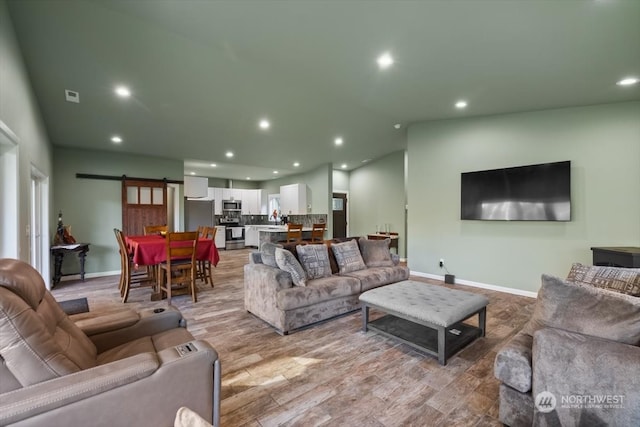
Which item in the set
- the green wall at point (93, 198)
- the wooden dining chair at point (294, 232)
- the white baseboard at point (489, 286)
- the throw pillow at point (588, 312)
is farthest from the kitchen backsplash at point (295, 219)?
the throw pillow at point (588, 312)

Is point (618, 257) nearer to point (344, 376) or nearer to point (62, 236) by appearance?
point (344, 376)

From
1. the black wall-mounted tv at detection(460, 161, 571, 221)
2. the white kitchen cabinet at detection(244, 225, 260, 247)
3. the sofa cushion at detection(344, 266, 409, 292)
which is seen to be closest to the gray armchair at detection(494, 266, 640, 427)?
the sofa cushion at detection(344, 266, 409, 292)

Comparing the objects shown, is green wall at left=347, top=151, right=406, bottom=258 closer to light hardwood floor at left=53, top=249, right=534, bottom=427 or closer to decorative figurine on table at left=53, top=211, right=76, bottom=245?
light hardwood floor at left=53, top=249, right=534, bottom=427

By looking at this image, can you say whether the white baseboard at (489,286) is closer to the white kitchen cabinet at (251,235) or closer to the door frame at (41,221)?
the white kitchen cabinet at (251,235)

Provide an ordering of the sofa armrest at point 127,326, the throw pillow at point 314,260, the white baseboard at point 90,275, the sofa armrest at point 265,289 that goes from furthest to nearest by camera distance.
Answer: the white baseboard at point 90,275, the throw pillow at point 314,260, the sofa armrest at point 265,289, the sofa armrest at point 127,326

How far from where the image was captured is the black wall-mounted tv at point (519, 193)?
3938 mm

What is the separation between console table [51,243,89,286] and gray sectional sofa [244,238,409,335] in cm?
361

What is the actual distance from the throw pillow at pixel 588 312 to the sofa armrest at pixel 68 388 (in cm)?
215

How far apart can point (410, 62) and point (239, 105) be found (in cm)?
254

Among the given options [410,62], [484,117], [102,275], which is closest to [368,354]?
[410,62]

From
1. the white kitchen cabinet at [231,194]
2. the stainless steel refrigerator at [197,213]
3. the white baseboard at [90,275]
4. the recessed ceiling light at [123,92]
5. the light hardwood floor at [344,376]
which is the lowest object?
the light hardwood floor at [344,376]

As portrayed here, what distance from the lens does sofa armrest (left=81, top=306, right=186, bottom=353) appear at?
5.72 ft

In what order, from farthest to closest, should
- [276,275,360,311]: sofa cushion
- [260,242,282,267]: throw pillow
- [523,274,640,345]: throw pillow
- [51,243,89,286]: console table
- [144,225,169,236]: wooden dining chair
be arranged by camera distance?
[144,225,169,236]: wooden dining chair → [51,243,89,286]: console table → [260,242,282,267]: throw pillow → [276,275,360,311]: sofa cushion → [523,274,640,345]: throw pillow

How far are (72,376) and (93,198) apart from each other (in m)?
5.95
